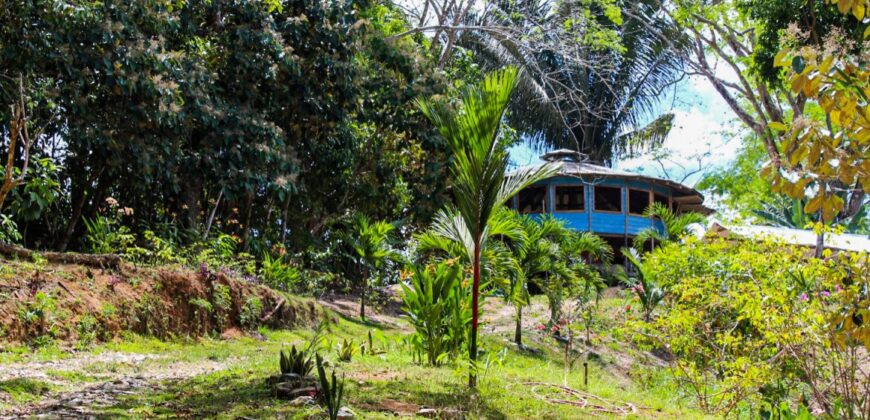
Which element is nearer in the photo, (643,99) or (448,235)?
(448,235)

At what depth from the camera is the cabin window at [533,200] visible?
23875 millimetres

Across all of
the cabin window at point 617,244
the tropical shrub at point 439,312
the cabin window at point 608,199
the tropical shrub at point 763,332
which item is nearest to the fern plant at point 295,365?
the tropical shrub at point 439,312

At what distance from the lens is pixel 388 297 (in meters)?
15.9

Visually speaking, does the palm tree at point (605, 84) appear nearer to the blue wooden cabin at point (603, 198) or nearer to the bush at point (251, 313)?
the blue wooden cabin at point (603, 198)

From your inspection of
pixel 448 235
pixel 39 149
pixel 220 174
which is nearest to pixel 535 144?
pixel 220 174

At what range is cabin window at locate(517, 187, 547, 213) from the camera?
23875 millimetres

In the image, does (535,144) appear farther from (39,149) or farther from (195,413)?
(195,413)

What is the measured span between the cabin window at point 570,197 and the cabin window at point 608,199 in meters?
0.65

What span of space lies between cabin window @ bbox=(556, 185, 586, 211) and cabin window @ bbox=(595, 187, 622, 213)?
0.65 metres

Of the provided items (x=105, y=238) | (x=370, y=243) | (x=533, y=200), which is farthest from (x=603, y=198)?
(x=105, y=238)

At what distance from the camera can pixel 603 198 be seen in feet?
82.4

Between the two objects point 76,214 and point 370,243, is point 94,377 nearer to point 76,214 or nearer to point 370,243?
point 76,214

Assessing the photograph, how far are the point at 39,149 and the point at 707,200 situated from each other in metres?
26.9

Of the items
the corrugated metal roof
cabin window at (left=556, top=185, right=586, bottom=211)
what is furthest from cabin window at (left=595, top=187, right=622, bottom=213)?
the corrugated metal roof
